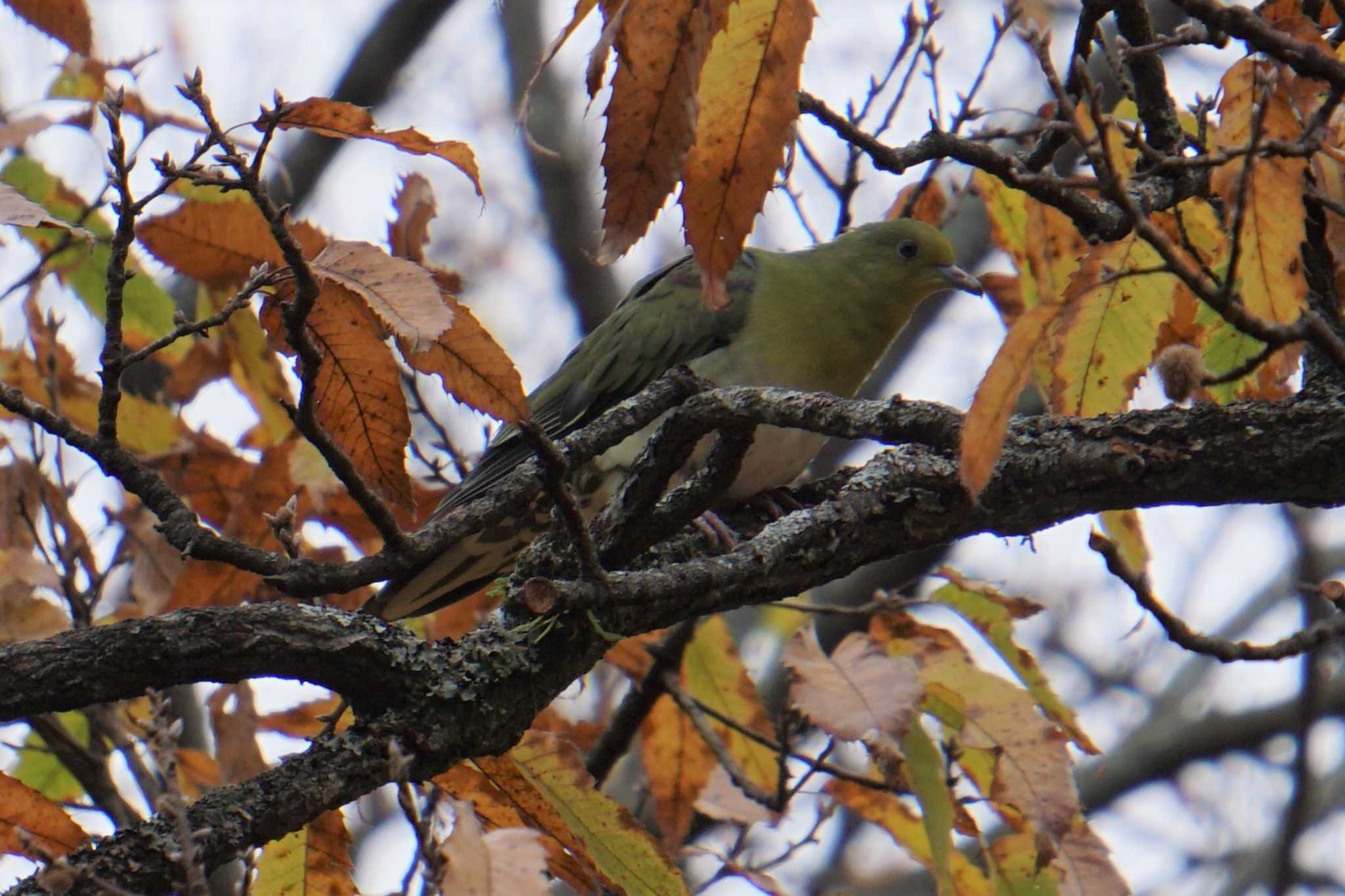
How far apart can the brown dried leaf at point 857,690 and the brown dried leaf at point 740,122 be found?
1.21 meters

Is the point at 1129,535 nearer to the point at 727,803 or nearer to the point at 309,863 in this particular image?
the point at 727,803

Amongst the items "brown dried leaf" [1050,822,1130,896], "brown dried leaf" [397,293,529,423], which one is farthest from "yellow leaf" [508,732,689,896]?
"brown dried leaf" [1050,822,1130,896]

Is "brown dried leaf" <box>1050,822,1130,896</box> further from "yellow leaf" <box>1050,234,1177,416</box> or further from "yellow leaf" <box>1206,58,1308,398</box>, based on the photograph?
"yellow leaf" <box>1206,58,1308,398</box>

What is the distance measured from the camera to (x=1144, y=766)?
21.0 feet

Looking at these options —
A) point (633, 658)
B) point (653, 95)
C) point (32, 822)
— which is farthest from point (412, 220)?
point (653, 95)

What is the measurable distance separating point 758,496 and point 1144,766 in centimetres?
329

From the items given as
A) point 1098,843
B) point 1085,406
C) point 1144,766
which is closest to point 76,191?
point 1085,406

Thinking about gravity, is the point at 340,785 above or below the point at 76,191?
below

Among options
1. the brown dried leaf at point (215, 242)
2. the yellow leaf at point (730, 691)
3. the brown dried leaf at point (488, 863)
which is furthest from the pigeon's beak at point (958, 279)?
the brown dried leaf at point (488, 863)

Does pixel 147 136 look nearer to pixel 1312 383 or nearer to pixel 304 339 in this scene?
pixel 304 339

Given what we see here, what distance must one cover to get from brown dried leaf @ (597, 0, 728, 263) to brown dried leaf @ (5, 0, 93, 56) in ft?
5.11

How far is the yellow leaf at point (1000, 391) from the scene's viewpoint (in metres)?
1.59

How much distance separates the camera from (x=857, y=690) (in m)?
2.82

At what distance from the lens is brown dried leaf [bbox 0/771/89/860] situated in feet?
6.88
